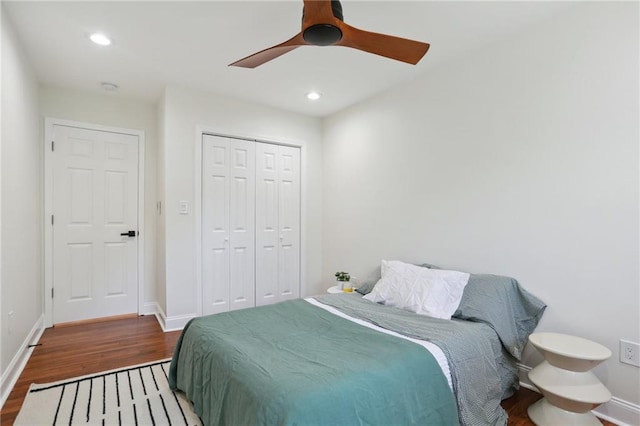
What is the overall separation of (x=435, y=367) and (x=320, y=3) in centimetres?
185

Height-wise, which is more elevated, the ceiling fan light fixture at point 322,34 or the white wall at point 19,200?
the ceiling fan light fixture at point 322,34

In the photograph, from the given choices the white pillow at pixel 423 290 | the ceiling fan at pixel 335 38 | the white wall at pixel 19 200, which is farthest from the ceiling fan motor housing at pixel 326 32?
the white wall at pixel 19 200

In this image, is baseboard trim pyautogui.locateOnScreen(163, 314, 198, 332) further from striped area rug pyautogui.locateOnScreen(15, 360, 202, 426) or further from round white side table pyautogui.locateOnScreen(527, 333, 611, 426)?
round white side table pyautogui.locateOnScreen(527, 333, 611, 426)

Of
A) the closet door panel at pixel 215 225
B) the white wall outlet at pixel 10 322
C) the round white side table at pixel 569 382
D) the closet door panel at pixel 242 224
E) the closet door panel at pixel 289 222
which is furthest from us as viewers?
the closet door panel at pixel 289 222

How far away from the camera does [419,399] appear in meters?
1.56

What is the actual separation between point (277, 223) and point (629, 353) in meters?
3.27

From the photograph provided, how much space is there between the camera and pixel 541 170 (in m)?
2.27

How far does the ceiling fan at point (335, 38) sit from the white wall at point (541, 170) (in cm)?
99

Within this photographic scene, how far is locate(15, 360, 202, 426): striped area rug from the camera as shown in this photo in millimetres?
1910

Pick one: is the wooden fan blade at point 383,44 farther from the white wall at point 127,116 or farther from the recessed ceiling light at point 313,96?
the white wall at point 127,116

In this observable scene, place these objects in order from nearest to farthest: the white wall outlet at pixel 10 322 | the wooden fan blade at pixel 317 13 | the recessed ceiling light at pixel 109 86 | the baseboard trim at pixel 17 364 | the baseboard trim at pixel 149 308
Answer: the wooden fan blade at pixel 317 13, the baseboard trim at pixel 17 364, the white wall outlet at pixel 10 322, the recessed ceiling light at pixel 109 86, the baseboard trim at pixel 149 308

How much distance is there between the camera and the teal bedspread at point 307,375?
1314 mm

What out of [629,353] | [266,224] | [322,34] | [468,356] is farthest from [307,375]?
[266,224]

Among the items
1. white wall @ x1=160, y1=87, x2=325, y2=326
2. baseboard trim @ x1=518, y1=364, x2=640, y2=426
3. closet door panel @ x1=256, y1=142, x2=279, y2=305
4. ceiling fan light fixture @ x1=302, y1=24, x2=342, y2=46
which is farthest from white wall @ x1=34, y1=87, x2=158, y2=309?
baseboard trim @ x1=518, y1=364, x2=640, y2=426
